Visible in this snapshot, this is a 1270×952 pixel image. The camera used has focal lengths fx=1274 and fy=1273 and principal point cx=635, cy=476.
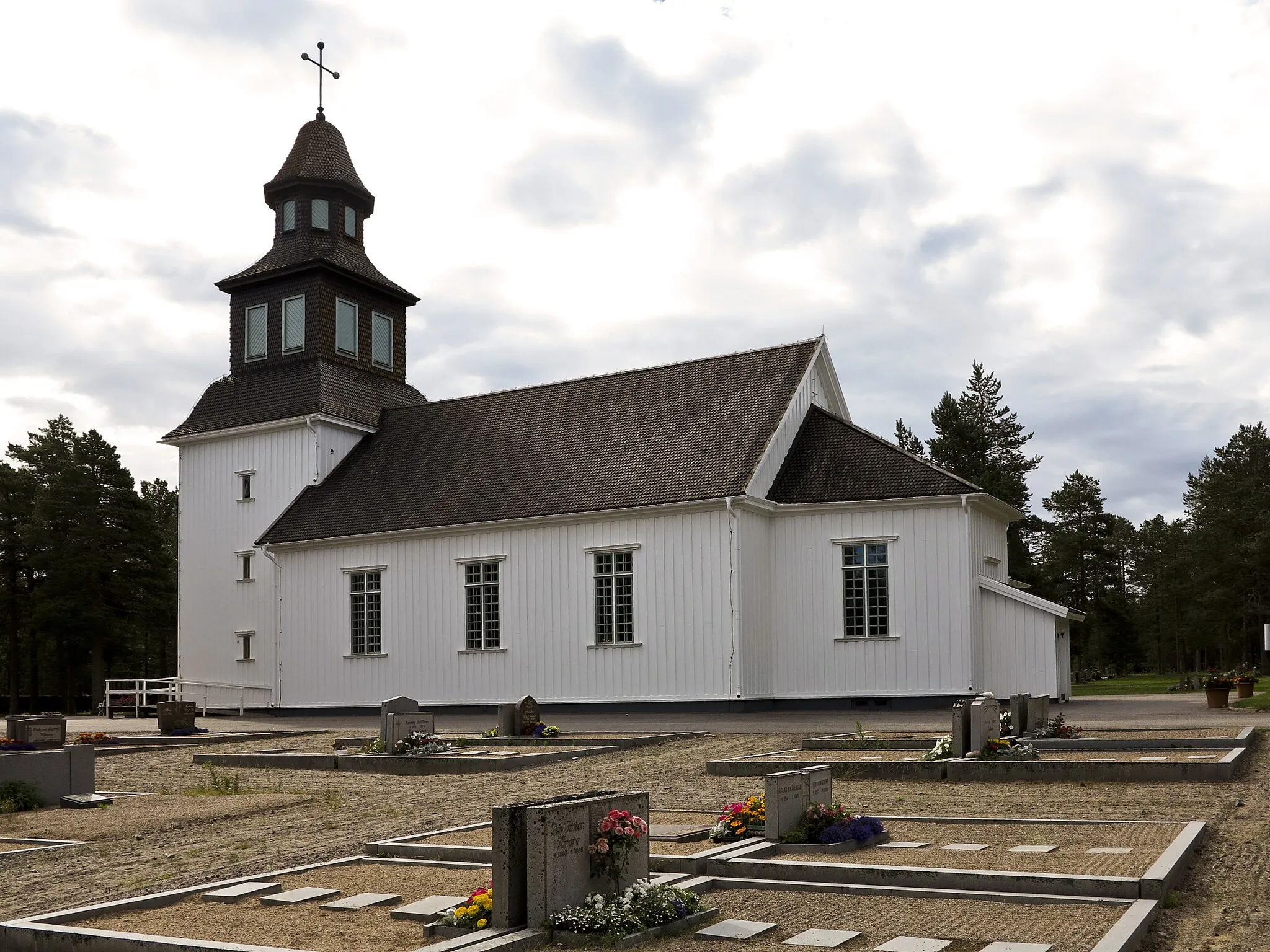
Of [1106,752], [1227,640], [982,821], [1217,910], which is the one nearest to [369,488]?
[1106,752]

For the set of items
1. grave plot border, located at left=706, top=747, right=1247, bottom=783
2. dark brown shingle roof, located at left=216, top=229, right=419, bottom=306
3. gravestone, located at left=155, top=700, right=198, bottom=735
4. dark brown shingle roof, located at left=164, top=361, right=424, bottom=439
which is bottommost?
gravestone, located at left=155, top=700, right=198, bottom=735

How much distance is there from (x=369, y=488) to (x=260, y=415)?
505cm

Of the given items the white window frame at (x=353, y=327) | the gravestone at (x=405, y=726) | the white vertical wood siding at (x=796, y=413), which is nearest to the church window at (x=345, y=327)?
the white window frame at (x=353, y=327)

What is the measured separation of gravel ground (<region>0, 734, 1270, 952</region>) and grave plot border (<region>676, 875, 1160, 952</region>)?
153 mm

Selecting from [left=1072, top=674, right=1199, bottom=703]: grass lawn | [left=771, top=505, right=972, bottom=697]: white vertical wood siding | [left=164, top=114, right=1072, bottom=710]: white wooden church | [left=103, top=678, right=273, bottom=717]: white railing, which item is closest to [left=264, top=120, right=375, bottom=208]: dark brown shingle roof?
[left=164, top=114, right=1072, bottom=710]: white wooden church

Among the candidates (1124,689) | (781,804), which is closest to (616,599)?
(781,804)

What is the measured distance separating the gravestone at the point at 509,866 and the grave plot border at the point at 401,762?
35.8ft

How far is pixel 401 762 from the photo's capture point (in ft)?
64.1

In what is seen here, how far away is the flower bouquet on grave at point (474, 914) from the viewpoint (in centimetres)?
826

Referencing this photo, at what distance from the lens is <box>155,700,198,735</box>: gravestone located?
27.7 metres

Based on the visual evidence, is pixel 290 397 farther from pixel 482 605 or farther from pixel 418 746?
pixel 418 746

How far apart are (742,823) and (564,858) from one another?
134 inches

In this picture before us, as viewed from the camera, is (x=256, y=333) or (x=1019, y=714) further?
(x=256, y=333)

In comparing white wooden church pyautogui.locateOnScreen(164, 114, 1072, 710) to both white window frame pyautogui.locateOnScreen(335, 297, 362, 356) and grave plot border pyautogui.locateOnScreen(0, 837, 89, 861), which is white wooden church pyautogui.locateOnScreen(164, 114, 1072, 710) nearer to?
white window frame pyautogui.locateOnScreen(335, 297, 362, 356)
